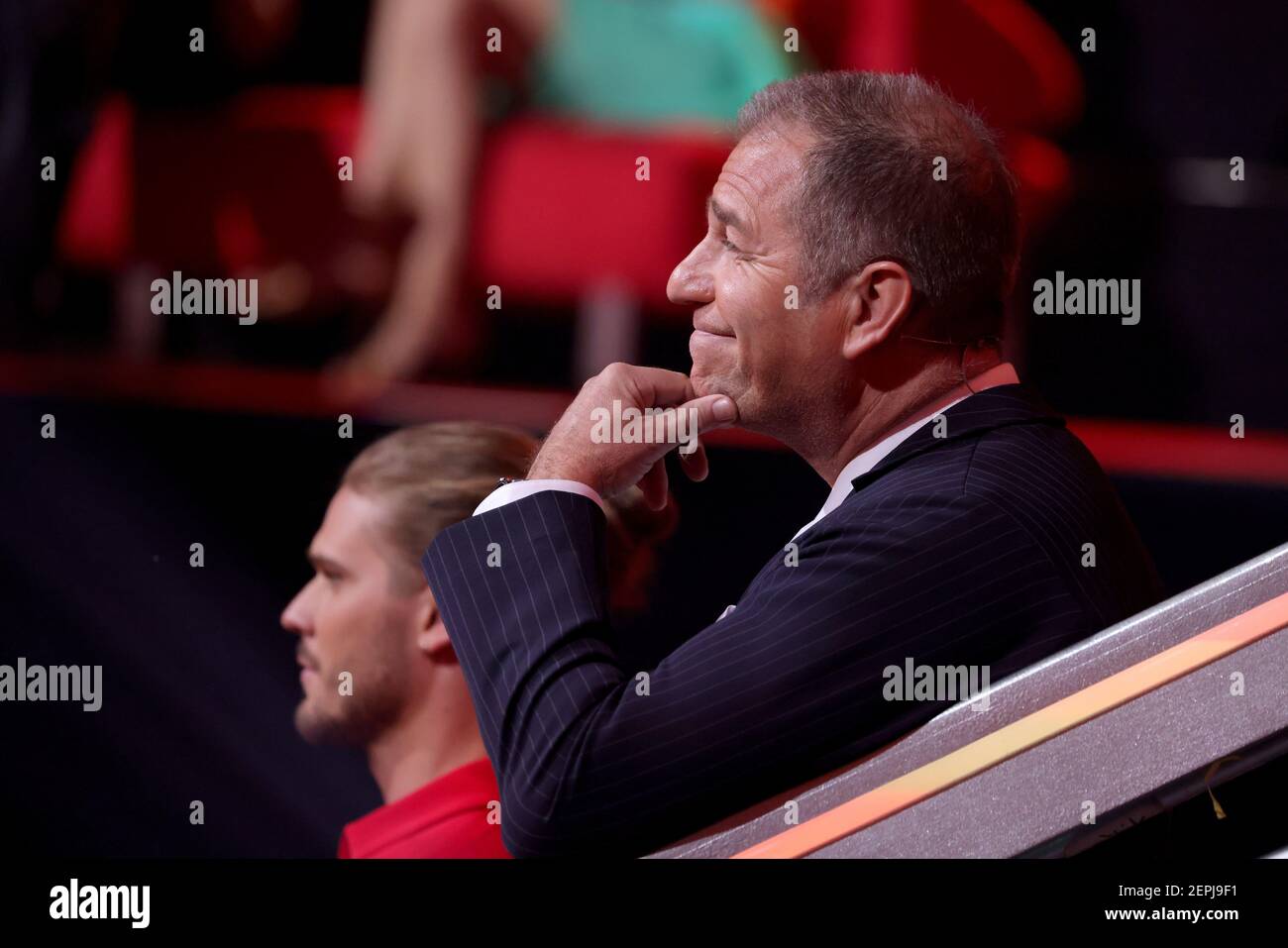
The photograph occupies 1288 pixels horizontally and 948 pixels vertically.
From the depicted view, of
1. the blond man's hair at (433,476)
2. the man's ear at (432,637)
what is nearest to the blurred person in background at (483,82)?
the blond man's hair at (433,476)

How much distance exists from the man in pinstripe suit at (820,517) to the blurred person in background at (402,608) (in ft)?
1.21

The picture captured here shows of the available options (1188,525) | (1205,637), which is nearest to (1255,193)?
(1188,525)

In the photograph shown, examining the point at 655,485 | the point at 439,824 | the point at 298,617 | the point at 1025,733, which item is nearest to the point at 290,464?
the point at 298,617

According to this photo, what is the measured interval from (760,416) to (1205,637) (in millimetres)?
505

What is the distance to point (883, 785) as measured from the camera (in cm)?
109

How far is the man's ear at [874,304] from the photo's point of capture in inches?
54.5

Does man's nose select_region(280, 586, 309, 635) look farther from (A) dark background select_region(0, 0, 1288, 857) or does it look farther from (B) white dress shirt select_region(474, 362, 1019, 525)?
(A) dark background select_region(0, 0, 1288, 857)

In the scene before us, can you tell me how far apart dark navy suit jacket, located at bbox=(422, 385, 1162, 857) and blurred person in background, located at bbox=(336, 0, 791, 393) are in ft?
5.27

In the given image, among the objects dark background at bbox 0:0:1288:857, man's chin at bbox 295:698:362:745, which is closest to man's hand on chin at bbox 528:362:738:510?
man's chin at bbox 295:698:362:745

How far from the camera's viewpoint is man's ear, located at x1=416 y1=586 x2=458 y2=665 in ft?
6.01

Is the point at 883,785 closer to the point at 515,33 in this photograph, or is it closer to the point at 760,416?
the point at 760,416

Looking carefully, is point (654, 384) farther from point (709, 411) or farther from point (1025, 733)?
point (1025, 733)

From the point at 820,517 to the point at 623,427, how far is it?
19 centimetres

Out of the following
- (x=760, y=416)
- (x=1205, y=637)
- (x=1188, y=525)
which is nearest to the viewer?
(x=1205, y=637)
